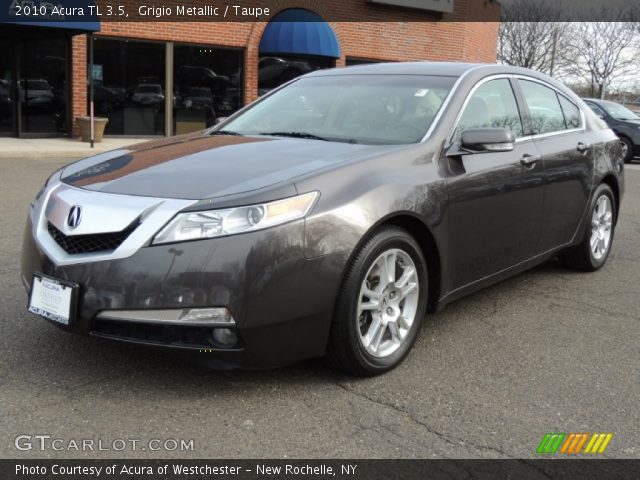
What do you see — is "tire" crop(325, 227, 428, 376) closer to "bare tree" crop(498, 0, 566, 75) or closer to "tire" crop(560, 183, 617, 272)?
"tire" crop(560, 183, 617, 272)

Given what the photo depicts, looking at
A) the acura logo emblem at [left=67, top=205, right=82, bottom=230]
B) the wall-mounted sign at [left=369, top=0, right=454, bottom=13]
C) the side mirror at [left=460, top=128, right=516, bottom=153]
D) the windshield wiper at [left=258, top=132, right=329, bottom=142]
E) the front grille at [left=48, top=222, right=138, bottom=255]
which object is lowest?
the front grille at [left=48, top=222, right=138, bottom=255]

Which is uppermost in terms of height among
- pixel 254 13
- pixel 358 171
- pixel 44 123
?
pixel 254 13

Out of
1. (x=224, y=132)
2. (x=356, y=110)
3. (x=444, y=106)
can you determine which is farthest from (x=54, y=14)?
(x=444, y=106)

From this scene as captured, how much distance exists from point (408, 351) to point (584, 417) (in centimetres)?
91

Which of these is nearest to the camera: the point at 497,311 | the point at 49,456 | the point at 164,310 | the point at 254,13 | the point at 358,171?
the point at 49,456

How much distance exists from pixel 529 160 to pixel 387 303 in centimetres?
162

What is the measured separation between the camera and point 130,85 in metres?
17.6

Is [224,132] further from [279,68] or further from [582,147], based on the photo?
[279,68]

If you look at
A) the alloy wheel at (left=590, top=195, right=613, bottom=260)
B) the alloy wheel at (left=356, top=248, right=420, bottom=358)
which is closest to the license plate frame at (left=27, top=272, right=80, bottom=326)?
the alloy wheel at (left=356, top=248, right=420, bottom=358)

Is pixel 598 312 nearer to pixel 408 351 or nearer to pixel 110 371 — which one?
pixel 408 351

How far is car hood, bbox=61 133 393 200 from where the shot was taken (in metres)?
3.13

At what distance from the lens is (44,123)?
55.8 ft

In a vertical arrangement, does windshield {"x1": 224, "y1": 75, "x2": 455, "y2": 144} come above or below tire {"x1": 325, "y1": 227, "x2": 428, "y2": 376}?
above
